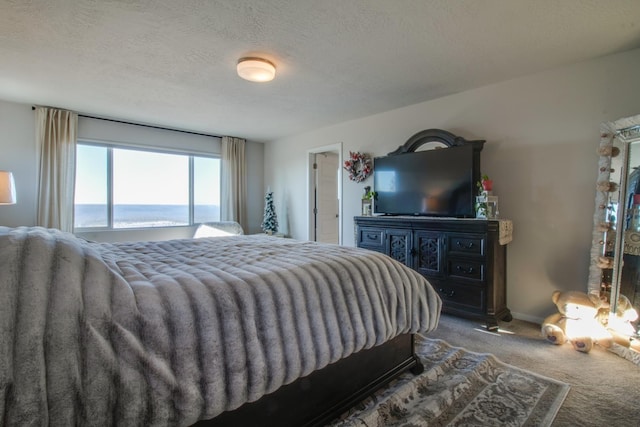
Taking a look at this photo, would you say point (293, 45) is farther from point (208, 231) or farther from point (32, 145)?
point (32, 145)

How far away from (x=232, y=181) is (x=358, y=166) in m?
2.47

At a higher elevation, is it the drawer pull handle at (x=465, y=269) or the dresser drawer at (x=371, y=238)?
the dresser drawer at (x=371, y=238)

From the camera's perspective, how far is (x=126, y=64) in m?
2.65

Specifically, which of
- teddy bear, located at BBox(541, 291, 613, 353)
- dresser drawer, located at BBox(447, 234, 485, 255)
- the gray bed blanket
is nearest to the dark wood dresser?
dresser drawer, located at BBox(447, 234, 485, 255)

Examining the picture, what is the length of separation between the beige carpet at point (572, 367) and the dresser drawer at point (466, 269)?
1.47 ft

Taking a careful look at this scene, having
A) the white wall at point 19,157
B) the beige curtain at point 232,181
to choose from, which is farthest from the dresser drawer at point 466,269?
the white wall at point 19,157

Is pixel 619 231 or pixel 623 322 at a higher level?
pixel 619 231

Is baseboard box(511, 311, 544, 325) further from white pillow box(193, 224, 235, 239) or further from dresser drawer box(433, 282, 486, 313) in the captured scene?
white pillow box(193, 224, 235, 239)

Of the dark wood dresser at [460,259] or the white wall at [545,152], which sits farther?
the dark wood dresser at [460,259]

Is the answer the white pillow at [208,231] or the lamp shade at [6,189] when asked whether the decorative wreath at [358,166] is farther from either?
the lamp shade at [6,189]

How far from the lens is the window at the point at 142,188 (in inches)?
168

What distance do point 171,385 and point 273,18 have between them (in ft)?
7.06

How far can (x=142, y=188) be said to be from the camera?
15.5ft

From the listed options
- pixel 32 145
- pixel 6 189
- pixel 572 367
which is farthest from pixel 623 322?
pixel 32 145
